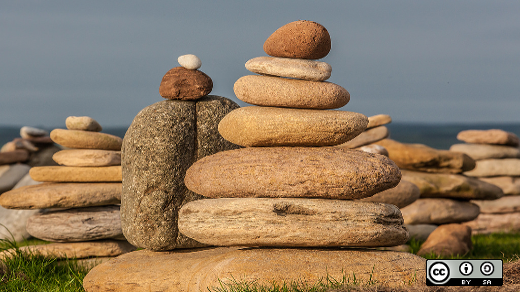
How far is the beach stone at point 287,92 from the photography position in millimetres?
5230

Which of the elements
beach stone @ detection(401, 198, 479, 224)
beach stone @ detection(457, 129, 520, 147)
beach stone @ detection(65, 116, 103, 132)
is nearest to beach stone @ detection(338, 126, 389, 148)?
beach stone @ detection(401, 198, 479, 224)

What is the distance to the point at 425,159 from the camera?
957cm

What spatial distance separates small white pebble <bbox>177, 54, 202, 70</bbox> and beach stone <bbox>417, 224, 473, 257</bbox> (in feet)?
16.5

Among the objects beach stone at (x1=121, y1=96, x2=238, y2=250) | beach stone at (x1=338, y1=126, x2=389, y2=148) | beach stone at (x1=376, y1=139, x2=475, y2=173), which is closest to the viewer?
beach stone at (x1=121, y1=96, x2=238, y2=250)

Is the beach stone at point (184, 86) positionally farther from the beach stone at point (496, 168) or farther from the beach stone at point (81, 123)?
the beach stone at point (496, 168)

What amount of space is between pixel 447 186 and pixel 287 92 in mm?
5556

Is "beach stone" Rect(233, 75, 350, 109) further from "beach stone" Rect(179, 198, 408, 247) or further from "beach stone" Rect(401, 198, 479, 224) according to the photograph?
"beach stone" Rect(401, 198, 479, 224)

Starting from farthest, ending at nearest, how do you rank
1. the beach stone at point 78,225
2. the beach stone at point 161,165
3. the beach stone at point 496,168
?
1. the beach stone at point 496,168
2. the beach stone at point 78,225
3. the beach stone at point 161,165

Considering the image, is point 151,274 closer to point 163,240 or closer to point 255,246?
point 163,240

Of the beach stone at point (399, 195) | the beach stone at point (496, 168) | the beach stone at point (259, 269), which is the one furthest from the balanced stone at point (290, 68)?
the beach stone at point (496, 168)

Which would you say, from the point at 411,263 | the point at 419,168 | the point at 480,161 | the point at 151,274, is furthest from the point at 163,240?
the point at 480,161

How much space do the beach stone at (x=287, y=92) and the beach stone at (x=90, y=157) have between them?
3.04 metres

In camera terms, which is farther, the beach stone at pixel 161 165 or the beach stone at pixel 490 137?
the beach stone at pixel 490 137

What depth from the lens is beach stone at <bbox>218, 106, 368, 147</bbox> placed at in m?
5.09
